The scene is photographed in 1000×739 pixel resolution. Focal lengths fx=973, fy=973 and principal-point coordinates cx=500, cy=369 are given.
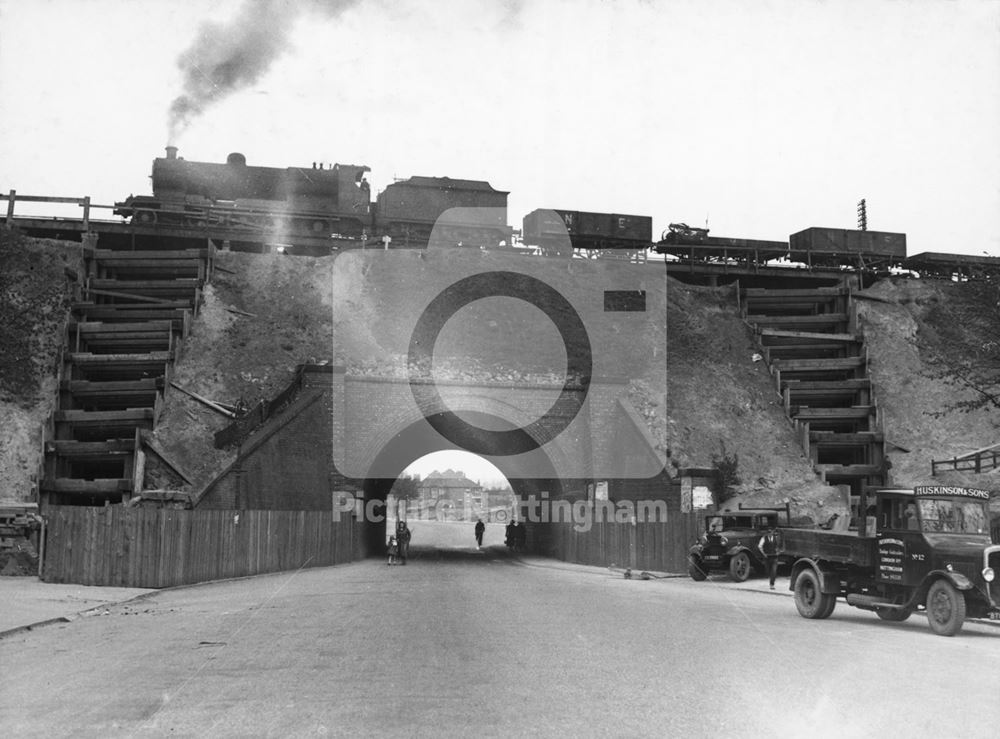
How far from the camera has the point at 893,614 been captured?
15523 millimetres

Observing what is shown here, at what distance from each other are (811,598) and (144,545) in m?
13.6

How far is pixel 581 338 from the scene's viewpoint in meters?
40.2

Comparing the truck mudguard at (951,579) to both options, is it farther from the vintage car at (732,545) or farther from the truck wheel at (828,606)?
the vintage car at (732,545)

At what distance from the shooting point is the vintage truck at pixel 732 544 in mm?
25203

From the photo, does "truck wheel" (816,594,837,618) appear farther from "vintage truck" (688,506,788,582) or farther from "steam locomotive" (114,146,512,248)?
"steam locomotive" (114,146,512,248)

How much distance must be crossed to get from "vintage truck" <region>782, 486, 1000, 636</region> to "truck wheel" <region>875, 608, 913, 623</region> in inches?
0.6

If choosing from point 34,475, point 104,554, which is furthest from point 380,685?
point 34,475

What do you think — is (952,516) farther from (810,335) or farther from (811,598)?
(810,335)

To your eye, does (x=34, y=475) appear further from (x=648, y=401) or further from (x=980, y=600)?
(x=980, y=600)

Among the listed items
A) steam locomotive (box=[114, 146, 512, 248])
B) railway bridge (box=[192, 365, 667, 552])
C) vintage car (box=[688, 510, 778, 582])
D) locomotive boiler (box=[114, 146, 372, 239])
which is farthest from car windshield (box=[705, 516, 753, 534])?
locomotive boiler (box=[114, 146, 372, 239])

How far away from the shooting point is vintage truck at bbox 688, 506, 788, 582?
2520 cm

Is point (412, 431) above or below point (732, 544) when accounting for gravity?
above

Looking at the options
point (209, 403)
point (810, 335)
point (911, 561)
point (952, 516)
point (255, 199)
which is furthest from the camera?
point (255, 199)

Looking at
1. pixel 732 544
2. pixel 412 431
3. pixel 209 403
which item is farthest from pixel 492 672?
pixel 412 431
